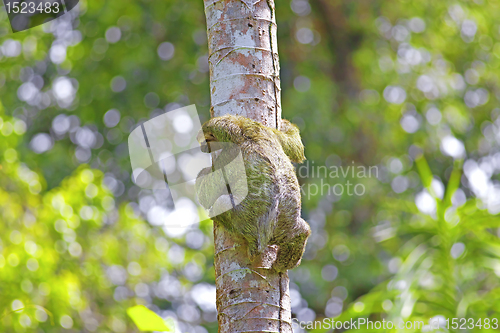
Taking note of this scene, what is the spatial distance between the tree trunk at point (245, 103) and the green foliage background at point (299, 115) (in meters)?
4.12

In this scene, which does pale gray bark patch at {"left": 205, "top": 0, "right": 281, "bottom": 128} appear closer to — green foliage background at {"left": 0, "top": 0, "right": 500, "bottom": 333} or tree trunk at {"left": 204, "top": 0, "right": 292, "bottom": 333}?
tree trunk at {"left": 204, "top": 0, "right": 292, "bottom": 333}

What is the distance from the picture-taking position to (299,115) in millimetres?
7449

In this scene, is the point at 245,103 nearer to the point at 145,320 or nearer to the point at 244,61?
the point at 244,61

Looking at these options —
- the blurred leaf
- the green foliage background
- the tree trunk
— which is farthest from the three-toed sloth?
the green foliage background

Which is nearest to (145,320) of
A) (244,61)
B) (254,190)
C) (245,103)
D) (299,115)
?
(254,190)

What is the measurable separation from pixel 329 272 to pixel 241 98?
6.00m

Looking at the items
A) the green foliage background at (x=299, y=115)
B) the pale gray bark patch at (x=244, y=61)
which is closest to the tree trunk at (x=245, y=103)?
the pale gray bark patch at (x=244, y=61)

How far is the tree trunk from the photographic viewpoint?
190 centimetres

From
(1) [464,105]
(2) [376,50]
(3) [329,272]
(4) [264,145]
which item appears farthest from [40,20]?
(1) [464,105]

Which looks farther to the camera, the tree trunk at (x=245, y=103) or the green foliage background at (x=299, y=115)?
the green foliage background at (x=299, y=115)

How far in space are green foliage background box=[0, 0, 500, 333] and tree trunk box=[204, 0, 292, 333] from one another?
4.12m

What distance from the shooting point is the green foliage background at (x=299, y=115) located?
21.6 ft

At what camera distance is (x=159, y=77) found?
26.2ft

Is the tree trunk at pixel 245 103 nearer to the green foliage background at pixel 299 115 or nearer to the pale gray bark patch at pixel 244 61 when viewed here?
the pale gray bark patch at pixel 244 61
